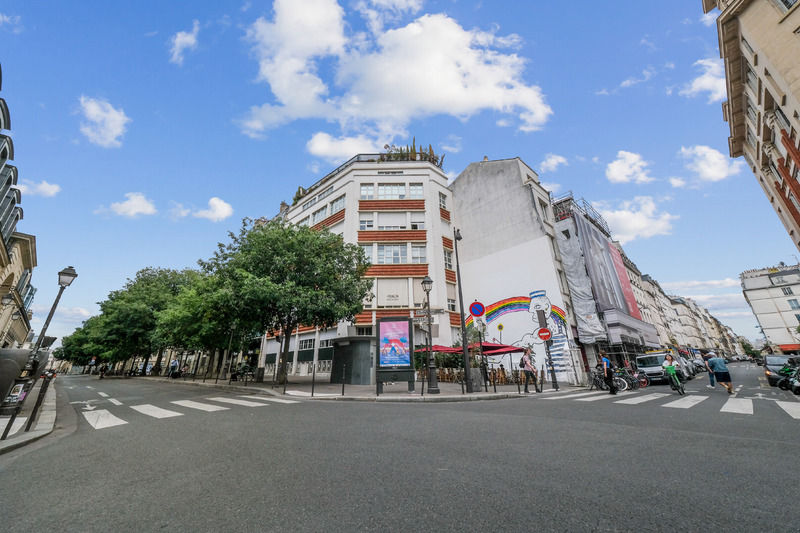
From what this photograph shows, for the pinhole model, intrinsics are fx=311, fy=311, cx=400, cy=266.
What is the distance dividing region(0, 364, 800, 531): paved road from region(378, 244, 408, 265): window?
67.7ft

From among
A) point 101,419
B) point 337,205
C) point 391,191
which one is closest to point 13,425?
point 101,419

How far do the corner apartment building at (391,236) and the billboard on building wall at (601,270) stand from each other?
36.4 feet

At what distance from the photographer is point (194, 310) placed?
22.3 metres

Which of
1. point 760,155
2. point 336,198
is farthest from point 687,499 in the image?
point 336,198

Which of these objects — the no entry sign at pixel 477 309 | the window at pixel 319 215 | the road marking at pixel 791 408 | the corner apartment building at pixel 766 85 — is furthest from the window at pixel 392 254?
the corner apartment building at pixel 766 85

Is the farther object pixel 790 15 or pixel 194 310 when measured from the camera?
pixel 194 310

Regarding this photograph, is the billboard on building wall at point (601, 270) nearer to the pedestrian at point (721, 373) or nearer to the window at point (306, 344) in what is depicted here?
the pedestrian at point (721, 373)

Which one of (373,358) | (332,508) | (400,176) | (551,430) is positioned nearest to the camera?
(332,508)

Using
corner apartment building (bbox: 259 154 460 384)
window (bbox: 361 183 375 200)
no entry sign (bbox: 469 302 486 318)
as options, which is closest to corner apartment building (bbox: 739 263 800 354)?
corner apartment building (bbox: 259 154 460 384)

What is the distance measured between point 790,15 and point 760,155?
11.1 m

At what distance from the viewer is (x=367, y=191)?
29.5 metres

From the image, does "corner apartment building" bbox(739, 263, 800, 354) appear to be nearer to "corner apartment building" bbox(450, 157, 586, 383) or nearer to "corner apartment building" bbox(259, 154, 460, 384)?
"corner apartment building" bbox(450, 157, 586, 383)

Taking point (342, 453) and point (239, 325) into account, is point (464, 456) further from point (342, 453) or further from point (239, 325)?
point (239, 325)

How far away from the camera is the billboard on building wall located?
25.5 meters
